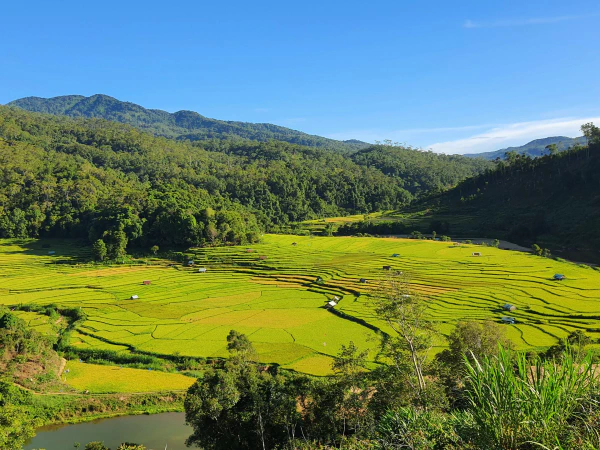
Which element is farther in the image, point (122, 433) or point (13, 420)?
point (122, 433)

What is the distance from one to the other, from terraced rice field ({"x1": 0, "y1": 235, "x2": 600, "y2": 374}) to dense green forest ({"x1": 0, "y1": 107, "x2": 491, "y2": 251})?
15.9 meters

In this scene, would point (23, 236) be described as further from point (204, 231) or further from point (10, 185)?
point (204, 231)

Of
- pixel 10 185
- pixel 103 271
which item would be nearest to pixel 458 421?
pixel 103 271

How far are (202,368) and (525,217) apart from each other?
73.2 meters

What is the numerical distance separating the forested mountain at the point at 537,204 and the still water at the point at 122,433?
59.2 meters

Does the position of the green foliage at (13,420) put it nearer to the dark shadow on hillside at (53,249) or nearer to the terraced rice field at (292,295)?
the terraced rice field at (292,295)

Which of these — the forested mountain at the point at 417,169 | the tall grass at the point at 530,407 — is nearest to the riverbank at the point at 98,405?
the tall grass at the point at 530,407

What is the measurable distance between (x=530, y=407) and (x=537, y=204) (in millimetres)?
89257

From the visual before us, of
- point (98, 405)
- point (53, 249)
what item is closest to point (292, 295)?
point (98, 405)

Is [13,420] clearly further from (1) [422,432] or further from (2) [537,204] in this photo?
(2) [537,204]

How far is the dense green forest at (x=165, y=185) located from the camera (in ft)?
260

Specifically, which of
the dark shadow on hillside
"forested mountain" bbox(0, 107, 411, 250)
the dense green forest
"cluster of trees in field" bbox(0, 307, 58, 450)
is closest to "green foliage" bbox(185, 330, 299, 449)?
"cluster of trees in field" bbox(0, 307, 58, 450)

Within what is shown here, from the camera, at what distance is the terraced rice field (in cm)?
2992

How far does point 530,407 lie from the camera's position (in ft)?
19.5
